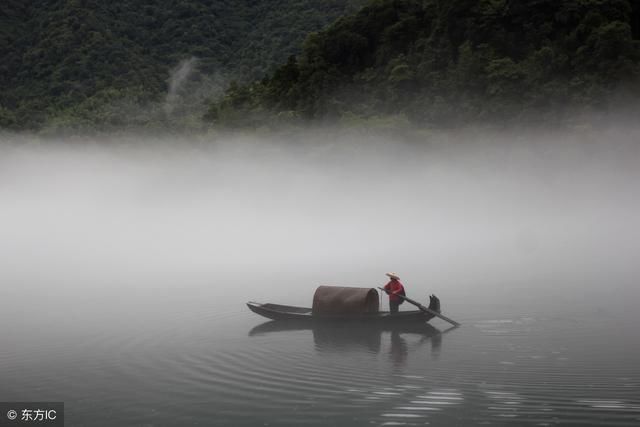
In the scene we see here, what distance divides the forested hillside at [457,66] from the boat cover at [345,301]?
5050 centimetres

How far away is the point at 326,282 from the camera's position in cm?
3262

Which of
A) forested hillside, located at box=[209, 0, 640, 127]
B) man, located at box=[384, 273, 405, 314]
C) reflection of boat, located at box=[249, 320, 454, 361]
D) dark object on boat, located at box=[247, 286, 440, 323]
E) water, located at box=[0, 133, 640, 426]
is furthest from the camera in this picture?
forested hillside, located at box=[209, 0, 640, 127]

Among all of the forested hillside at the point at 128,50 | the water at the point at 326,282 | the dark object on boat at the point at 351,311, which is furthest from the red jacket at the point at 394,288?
the forested hillside at the point at 128,50

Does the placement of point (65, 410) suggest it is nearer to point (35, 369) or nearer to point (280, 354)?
point (35, 369)

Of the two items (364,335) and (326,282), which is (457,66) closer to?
(326,282)

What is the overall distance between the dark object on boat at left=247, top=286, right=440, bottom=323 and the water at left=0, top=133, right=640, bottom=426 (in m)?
0.48

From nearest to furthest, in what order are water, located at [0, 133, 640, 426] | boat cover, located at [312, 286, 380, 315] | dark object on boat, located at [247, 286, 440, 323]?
water, located at [0, 133, 640, 426] < dark object on boat, located at [247, 286, 440, 323] < boat cover, located at [312, 286, 380, 315]

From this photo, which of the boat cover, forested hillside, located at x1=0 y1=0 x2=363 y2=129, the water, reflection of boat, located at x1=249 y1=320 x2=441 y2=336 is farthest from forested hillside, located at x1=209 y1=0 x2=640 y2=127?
reflection of boat, located at x1=249 y1=320 x2=441 y2=336

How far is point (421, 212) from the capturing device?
6894 centimetres

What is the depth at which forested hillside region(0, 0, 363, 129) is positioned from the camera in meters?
99.2

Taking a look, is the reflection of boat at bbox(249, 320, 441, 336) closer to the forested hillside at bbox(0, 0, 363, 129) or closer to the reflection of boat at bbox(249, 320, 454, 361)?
the reflection of boat at bbox(249, 320, 454, 361)

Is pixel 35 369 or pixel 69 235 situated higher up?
pixel 69 235

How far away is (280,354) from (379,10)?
2809 inches

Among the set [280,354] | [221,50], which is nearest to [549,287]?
[280,354]
